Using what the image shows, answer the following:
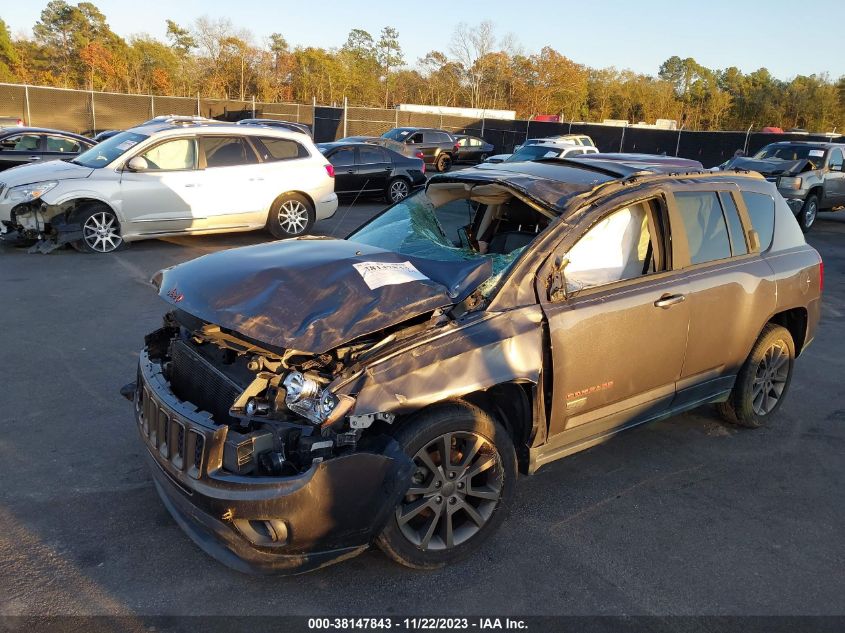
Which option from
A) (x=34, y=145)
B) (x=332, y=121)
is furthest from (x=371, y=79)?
(x=34, y=145)

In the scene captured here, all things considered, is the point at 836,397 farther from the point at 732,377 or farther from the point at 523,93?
the point at 523,93

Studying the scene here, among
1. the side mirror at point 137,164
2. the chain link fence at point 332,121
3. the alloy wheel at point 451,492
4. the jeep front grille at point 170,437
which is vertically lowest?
the alloy wheel at point 451,492

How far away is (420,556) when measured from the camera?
319 cm

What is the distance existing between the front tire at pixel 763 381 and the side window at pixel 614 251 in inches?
54.5

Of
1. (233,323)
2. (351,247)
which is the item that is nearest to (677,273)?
(351,247)

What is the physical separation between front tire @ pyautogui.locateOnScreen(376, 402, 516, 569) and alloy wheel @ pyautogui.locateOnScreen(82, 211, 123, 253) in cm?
814

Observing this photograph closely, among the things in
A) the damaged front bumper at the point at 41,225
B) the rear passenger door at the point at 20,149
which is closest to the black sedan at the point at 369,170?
the rear passenger door at the point at 20,149

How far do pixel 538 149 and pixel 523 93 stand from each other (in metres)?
56.8

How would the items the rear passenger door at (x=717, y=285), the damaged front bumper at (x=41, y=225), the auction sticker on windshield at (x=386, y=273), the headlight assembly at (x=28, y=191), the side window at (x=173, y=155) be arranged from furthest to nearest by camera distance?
the side window at (x=173, y=155)
the damaged front bumper at (x=41, y=225)
the headlight assembly at (x=28, y=191)
the rear passenger door at (x=717, y=285)
the auction sticker on windshield at (x=386, y=273)

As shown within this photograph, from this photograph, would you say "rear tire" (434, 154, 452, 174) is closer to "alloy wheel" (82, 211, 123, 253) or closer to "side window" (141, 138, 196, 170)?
"side window" (141, 138, 196, 170)

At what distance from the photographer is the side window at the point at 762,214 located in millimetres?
4793

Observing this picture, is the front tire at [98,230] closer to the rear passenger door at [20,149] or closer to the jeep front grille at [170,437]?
the rear passenger door at [20,149]

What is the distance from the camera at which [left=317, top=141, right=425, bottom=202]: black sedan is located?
15742mm

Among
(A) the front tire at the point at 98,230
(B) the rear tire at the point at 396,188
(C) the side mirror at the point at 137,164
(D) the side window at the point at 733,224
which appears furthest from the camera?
(B) the rear tire at the point at 396,188
